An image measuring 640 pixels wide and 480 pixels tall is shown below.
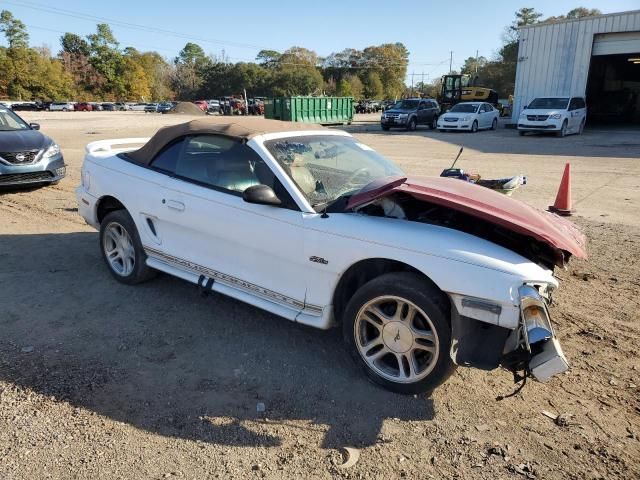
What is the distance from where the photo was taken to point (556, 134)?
890 inches

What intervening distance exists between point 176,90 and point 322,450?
118 meters

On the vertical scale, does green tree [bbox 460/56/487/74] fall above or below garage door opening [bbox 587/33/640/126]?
above

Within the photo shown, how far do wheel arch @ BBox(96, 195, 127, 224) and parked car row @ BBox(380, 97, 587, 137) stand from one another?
21259 millimetres

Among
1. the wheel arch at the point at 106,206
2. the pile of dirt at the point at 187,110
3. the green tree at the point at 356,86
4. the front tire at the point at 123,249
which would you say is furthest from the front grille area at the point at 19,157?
the green tree at the point at 356,86

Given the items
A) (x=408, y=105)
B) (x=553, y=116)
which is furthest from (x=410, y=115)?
(x=553, y=116)

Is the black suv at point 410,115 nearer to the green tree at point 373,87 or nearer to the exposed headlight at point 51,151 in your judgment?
the exposed headlight at point 51,151

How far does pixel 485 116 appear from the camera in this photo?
26.5 meters

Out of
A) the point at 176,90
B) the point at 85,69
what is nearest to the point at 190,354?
the point at 85,69

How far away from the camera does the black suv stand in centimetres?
2731

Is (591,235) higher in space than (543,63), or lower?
lower

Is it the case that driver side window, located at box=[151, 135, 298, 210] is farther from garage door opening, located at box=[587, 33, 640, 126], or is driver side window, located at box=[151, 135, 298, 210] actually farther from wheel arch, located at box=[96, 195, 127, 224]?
garage door opening, located at box=[587, 33, 640, 126]

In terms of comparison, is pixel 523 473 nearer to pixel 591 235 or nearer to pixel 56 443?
pixel 56 443

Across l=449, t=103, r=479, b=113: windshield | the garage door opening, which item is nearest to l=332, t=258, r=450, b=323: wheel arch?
l=449, t=103, r=479, b=113: windshield

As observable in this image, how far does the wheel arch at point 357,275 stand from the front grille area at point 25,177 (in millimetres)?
7842
